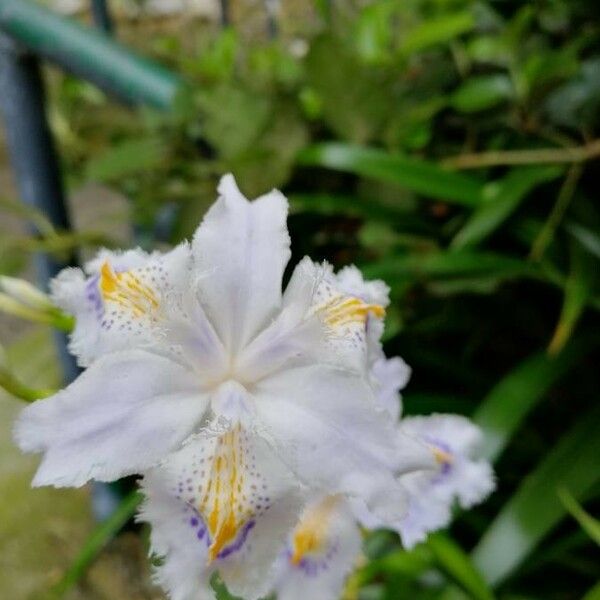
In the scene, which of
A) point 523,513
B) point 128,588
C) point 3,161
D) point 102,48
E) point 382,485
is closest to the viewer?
point 382,485

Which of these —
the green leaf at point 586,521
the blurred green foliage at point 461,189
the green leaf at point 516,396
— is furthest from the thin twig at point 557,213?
the green leaf at point 586,521

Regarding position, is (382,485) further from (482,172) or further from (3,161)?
(3,161)

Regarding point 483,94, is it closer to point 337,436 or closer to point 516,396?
point 516,396

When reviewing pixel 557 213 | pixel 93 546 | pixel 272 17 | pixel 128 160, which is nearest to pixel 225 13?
pixel 272 17

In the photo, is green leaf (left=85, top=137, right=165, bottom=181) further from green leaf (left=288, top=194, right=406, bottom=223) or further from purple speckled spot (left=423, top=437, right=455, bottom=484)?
purple speckled spot (left=423, top=437, right=455, bottom=484)

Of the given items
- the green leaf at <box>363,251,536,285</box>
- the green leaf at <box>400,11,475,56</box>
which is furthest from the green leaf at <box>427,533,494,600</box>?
the green leaf at <box>400,11,475,56</box>

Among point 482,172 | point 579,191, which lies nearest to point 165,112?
point 482,172

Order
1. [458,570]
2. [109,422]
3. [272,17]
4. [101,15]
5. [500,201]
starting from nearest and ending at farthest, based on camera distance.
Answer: [109,422], [458,570], [500,201], [101,15], [272,17]

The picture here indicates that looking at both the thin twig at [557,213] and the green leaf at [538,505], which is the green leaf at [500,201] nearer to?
the thin twig at [557,213]
